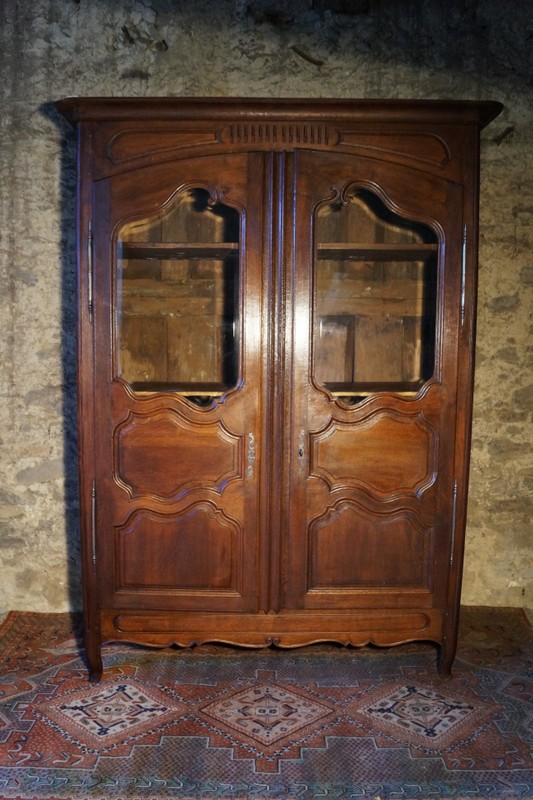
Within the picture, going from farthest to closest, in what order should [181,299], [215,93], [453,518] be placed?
[215,93] → [181,299] → [453,518]

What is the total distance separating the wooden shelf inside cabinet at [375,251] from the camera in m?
2.46

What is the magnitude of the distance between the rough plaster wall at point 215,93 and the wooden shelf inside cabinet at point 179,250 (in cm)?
72

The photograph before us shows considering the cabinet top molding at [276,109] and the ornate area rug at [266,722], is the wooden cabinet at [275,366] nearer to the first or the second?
the cabinet top molding at [276,109]

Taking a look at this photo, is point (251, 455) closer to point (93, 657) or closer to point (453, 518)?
point (453, 518)

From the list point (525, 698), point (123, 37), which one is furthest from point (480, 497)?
point (123, 37)

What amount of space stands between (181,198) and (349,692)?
2046mm

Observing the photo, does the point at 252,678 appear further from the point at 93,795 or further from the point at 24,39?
the point at 24,39

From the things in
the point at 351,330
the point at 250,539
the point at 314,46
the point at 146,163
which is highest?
the point at 314,46

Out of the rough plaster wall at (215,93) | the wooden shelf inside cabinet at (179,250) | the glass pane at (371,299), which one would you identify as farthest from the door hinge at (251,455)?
the rough plaster wall at (215,93)

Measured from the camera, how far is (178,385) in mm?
2557

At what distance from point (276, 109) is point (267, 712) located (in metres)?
2.25

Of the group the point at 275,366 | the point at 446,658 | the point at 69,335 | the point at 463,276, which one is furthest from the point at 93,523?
the point at 463,276

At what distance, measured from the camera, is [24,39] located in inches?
118

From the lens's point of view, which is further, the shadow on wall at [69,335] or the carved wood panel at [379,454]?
the shadow on wall at [69,335]
